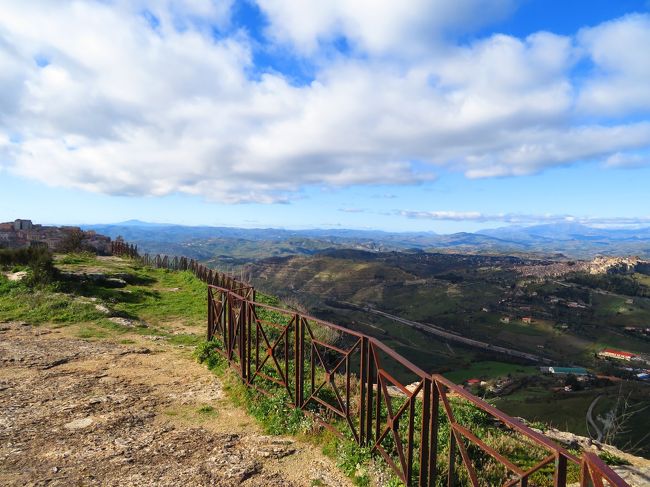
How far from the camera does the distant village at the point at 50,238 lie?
36625mm

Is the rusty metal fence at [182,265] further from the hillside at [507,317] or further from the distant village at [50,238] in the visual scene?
the hillside at [507,317]

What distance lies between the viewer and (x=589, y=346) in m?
77.9

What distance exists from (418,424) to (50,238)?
4694 cm

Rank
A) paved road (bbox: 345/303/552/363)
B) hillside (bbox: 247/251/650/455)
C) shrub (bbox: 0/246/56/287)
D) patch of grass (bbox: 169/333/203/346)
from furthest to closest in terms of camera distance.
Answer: paved road (bbox: 345/303/552/363)
hillside (bbox: 247/251/650/455)
shrub (bbox: 0/246/56/287)
patch of grass (bbox: 169/333/203/346)

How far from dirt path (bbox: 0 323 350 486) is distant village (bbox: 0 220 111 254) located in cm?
3088

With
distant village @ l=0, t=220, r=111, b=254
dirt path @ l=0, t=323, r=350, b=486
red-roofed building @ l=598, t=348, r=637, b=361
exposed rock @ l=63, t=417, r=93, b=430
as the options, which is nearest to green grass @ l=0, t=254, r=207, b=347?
dirt path @ l=0, t=323, r=350, b=486

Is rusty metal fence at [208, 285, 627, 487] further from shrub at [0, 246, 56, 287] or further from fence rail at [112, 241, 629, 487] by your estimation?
shrub at [0, 246, 56, 287]

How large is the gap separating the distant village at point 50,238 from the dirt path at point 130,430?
30.9 meters

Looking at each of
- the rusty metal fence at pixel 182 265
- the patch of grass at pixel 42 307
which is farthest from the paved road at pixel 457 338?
the patch of grass at pixel 42 307

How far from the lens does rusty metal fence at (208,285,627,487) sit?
11.6 ft

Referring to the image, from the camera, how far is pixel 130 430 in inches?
261

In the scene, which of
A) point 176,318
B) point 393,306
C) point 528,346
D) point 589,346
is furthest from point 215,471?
point 393,306

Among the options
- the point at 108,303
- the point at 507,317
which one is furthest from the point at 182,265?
the point at 507,317

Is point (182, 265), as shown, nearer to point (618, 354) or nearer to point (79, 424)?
point (79, 424)
